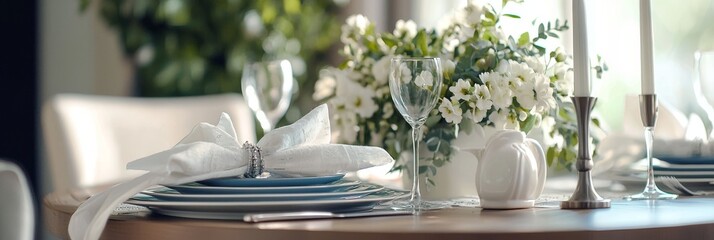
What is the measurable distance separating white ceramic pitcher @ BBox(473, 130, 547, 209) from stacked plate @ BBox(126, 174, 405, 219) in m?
0.12

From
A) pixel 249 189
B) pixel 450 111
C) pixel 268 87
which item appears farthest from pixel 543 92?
pixel 268 87

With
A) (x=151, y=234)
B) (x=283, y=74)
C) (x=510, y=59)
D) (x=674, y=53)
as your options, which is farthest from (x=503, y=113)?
(x=674, y=53)

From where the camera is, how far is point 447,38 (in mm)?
1706

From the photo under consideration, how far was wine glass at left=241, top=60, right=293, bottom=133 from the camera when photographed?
234 centimetres

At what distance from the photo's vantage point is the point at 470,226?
3.67ft

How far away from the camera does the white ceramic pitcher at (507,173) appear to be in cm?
135

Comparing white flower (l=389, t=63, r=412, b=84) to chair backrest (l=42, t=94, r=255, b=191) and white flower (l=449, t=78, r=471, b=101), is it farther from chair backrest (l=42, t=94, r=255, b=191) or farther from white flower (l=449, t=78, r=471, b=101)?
chair backrest (l=42, t=94, r=255, b=191)

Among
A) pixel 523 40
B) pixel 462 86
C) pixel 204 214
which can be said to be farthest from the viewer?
pixel 523 40

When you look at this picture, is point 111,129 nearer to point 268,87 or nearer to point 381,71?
point 268,87

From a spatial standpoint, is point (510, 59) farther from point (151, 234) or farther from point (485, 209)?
point (151, 234)

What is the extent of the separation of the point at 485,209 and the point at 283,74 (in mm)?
1053

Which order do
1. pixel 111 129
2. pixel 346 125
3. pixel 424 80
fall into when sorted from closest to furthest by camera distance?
pixel 424 80 → pixel 346 125 → pixel 111 129

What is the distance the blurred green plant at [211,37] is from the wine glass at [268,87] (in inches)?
67.9

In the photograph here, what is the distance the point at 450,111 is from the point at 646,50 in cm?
28
